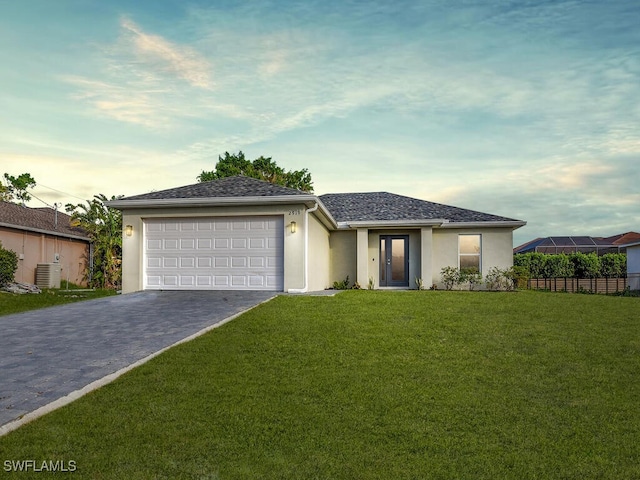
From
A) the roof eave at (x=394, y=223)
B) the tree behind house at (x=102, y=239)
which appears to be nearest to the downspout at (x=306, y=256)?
the roof eave at (x=394, y=223)

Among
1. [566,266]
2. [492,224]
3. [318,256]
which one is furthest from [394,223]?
[566,266]

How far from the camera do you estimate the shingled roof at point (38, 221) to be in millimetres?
22545

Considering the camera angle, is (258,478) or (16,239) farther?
(16,239)

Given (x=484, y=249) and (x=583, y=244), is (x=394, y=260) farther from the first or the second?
(x=583, y=244)

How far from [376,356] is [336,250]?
1379 centimetres

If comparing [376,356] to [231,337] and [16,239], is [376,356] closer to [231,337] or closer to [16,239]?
[231,337]

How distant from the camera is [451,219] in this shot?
21109 mm

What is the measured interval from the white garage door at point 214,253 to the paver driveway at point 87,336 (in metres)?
1.10

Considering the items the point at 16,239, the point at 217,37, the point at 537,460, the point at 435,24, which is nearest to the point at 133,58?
the point at 217,37

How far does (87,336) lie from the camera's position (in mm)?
8852

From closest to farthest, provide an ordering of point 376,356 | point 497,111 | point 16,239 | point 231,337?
point 376,356, point 231,337, point 497,111, point 16,239

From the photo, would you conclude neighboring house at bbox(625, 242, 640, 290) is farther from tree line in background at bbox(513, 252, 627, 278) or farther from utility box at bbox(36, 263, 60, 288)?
utility box at bbox(36, 263, 60, 288)

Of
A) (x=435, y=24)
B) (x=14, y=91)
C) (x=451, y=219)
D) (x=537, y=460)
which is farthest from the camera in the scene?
(x=451, y=219)

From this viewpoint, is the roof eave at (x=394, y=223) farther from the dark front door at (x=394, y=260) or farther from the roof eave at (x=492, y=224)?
the dark front door at (x=394, y=260)
